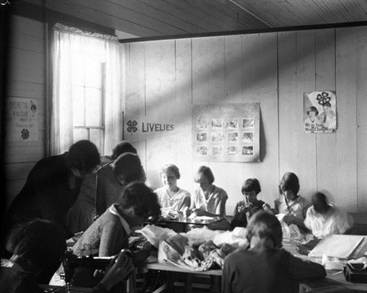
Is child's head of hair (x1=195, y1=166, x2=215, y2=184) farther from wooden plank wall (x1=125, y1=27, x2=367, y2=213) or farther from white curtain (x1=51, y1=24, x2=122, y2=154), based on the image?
white curtain (x1=51, y1=24, x2=122, y2=154)

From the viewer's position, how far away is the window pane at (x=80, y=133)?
3460mm

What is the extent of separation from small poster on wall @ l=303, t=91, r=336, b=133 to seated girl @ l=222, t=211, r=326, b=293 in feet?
6.16

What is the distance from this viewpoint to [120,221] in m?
2.11

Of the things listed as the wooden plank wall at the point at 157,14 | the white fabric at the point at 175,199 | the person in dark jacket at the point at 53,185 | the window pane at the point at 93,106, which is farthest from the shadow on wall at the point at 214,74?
the person in dark jacket at the point at 53,185

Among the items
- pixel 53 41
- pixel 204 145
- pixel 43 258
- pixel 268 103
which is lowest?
pixel 43 258

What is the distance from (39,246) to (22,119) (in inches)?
64.8

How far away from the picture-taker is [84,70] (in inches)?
140

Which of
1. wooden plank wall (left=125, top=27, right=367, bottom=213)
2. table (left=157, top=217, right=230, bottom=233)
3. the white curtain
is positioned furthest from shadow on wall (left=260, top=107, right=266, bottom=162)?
the white curtain

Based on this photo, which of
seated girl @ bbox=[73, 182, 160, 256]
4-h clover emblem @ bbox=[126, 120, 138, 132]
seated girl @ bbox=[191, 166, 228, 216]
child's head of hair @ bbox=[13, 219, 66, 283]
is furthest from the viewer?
→ 4-h clover emblem @ bbox=[126, 120, 138, 132]

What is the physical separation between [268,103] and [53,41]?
153 centimetres

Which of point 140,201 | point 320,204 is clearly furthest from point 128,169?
point 320,204

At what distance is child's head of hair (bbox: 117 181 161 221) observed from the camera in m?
2.07

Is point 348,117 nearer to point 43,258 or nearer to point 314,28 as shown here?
point 314,28

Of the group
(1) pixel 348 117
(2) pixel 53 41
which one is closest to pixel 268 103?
(1) pixel 348 117
